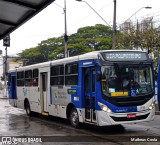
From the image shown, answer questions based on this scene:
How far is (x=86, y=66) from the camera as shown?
12258 mm

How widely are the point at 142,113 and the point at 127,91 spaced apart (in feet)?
2.99

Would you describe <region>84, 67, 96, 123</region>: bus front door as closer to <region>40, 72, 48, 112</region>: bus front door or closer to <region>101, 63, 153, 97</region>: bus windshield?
<region>101, 63, 153, 97</region>: bus windshield

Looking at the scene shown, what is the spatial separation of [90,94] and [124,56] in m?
1.78

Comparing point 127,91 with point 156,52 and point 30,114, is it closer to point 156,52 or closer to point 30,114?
point 30,114

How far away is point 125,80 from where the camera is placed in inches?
455

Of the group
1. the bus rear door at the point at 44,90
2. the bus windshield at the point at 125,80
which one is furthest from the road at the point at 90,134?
the bus rear door at the point at 44,90

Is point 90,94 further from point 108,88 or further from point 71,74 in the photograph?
point 71,74

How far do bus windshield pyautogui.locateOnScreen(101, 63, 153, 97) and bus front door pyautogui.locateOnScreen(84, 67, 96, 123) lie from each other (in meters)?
0.64

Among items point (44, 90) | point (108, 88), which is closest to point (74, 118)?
point (108, 88)

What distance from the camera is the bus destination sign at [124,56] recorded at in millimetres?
11609

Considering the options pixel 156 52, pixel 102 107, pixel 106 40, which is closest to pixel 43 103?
pixel 102 107

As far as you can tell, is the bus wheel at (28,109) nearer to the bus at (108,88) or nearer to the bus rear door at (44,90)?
the bus rear door at (44,90)

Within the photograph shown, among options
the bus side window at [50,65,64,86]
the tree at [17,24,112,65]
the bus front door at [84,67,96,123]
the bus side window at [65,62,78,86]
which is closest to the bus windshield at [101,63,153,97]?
the bus front door at [84,67,96,123]

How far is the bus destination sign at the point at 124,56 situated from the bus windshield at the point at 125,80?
0.87ft
